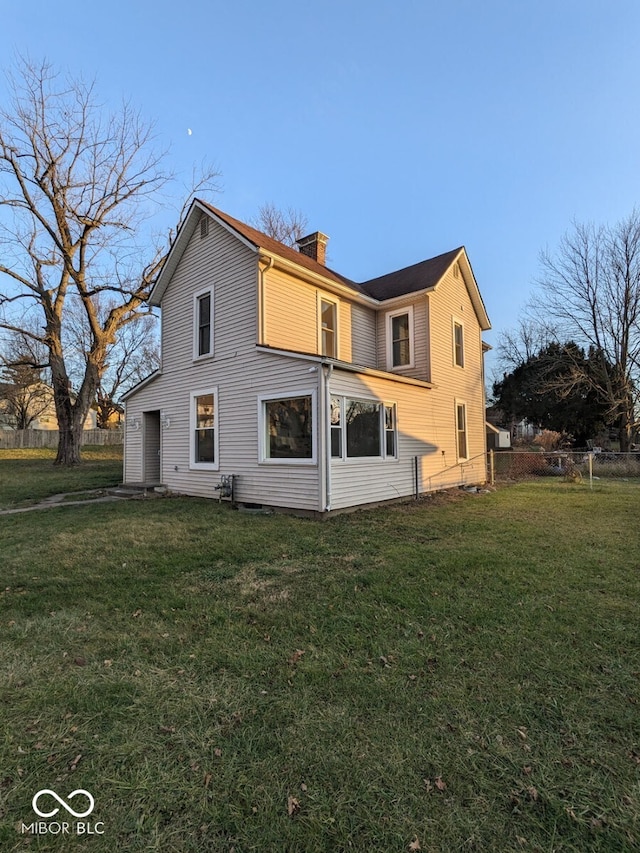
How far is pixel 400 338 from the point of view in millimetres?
12977

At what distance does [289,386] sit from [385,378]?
2.51m

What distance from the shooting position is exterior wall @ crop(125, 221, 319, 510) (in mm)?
9117

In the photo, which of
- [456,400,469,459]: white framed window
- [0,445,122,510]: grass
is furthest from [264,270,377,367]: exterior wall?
[0,445,122,510]: grass

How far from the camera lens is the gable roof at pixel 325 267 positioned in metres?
10.6

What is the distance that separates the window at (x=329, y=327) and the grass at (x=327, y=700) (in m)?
7.12

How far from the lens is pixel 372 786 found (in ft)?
6.64

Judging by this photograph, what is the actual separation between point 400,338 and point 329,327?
2.51 metres

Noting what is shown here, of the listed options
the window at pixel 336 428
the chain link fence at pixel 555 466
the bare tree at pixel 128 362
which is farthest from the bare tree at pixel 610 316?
the bare tree at pixel 128 362

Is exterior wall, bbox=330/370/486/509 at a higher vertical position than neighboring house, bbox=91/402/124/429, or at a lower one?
lower

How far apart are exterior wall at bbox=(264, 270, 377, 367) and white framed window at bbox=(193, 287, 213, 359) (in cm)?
210

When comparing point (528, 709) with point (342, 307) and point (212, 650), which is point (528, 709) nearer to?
point (212, 650)

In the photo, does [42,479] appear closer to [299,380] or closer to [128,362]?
[299,380]

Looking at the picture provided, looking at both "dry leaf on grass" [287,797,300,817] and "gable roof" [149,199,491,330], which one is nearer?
"dry leaf on grass" [287,797,300,817]

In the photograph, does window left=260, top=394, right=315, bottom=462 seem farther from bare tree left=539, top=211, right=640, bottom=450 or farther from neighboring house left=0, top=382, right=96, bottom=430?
neighboring house left=0, top=382, right=96, bottom=430
